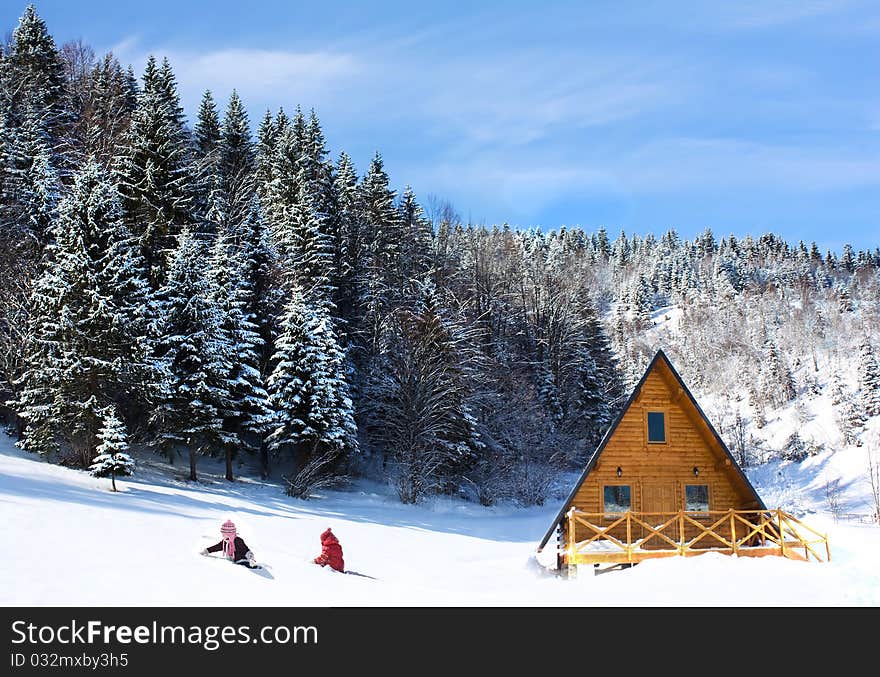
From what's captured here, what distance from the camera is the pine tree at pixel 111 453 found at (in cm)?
2356

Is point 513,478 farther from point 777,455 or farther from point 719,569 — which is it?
point 777,455

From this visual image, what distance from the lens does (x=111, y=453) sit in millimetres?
24016

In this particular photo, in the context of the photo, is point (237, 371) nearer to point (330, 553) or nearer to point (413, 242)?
point (330, 553)

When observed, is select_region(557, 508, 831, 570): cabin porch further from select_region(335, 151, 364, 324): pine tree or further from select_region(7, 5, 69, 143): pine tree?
select_region(7, 5, 69, 143): pine tree

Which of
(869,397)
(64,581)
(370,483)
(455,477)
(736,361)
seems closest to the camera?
(64,581)

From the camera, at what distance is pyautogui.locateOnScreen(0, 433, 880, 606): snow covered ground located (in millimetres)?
10312

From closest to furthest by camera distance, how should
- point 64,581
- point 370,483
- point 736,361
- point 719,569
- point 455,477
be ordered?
point 64,581, point 719,569, point 370,483, point 455,477, point 736,361

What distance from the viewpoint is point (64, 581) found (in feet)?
31.4

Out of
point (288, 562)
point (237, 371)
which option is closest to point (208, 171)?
point (237, 371)

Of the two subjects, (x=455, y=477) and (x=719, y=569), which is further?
(x=455, y=477)

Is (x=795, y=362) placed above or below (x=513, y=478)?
above

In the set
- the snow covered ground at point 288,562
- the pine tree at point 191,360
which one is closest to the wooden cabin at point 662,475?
the snow covered ground at point 288,562

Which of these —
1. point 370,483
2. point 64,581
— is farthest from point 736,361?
point 64,581
